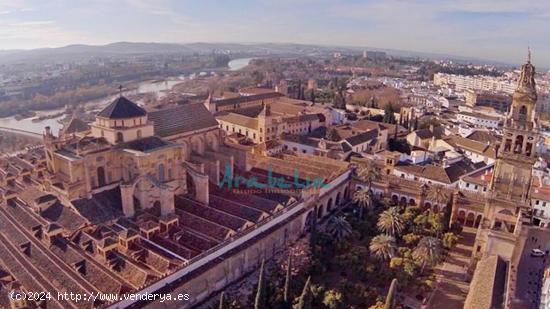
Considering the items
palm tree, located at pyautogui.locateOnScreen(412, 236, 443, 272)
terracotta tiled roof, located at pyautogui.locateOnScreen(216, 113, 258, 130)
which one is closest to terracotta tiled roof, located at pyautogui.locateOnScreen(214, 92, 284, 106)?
terracotta tiled roof, located at pyautogui.locateOnScreen(216, 113, 258, 130)

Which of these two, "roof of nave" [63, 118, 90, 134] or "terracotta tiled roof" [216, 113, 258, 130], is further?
"terracotta tiled roof" [216, 113, 258, 130]

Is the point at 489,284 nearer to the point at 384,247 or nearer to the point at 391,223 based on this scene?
the point at 384,247

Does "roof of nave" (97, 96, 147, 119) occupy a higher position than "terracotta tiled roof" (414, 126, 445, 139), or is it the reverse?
"roof of nave" (97, 96, 147, 119)

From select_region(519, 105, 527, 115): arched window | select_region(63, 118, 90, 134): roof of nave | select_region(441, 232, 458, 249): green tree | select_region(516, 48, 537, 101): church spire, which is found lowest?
select_region(441, 232, 458, 249): green tree

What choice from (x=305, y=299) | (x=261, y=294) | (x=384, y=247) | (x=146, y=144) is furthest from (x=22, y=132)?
(x=384, y=247)

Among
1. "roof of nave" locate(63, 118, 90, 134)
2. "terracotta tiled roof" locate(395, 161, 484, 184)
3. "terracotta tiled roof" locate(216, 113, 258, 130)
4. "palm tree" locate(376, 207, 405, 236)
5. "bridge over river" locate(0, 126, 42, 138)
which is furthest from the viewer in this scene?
"bridge over river" locate(0, 126, 42, 138)

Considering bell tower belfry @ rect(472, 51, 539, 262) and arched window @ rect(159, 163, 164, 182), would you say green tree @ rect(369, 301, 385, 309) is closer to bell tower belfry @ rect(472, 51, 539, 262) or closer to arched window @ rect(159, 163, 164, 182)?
bell tower belfry @ rect(472, 51, 539, 262)

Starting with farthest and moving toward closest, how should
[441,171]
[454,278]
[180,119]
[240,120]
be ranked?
[240,120], [441,171], [180,119], [454,278]

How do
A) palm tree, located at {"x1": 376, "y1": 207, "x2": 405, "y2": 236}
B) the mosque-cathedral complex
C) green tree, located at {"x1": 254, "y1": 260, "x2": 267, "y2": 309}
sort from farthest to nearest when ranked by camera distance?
palm tree, located at {"x1": 376, "y1": 207, "x2": 405, "y2": 236} → the mosque-cathedral complex → green tree, located at {"x1": 254, "y1": 260, "x2": 267, "y2": 309}
